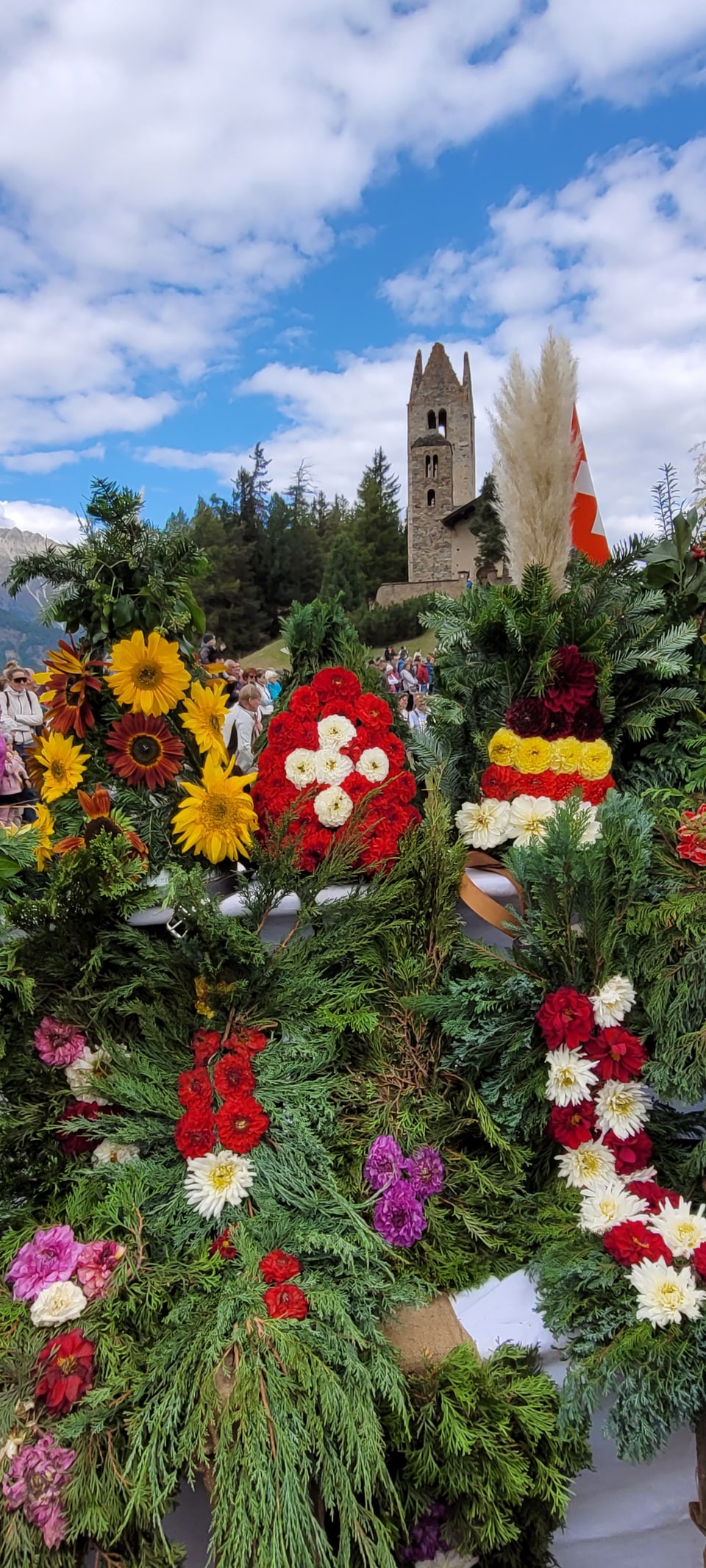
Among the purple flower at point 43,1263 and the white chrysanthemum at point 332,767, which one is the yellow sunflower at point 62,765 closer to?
the white chrysanthemum at point 332,767

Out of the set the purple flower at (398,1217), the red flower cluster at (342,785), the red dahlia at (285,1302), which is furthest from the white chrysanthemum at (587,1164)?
the red flower cluster at (342,785)

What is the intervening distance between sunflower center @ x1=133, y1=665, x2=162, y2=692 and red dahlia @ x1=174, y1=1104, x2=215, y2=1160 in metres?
0.81

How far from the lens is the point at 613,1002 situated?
1481 millimetres

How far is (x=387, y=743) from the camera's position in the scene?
187 centimetres

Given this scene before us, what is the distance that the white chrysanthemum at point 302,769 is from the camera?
1807mm

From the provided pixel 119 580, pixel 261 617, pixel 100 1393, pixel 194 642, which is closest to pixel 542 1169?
pixel 100 1393

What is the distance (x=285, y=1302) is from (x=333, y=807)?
90cm

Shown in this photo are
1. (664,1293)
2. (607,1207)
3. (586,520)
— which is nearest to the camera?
(664,1293)

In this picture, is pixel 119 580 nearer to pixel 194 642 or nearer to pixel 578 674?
pixel 194 642

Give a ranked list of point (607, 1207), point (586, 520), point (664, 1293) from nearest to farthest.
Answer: point (664, 1293)
point (607, 1207)
point (586, 520)

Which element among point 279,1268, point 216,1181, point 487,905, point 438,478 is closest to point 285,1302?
point 279,1268

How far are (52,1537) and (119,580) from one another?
59.4 inches

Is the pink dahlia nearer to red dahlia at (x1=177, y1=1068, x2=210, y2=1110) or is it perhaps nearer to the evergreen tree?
red dahlia at (x1=177, y1=1068, x2=210, y2=1110)

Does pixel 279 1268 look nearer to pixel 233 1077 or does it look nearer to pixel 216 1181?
pixel 216 1181
